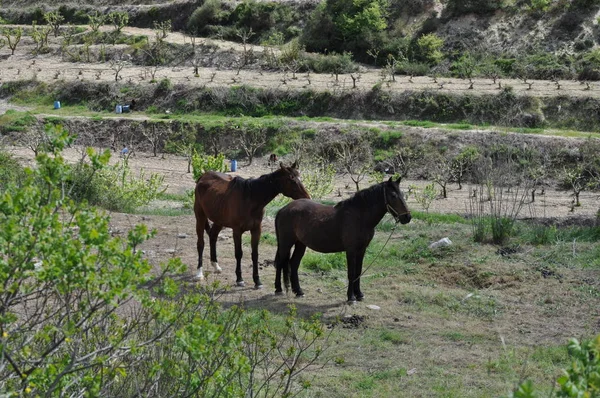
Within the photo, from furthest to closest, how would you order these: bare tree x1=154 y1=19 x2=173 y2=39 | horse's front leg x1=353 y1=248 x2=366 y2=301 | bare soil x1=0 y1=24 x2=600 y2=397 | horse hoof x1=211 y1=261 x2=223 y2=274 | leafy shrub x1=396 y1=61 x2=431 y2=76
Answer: bare tree x1=154 y1=19 x2=173 y2=39 < leafy shrub x1=396 y1=61 x2=431 y2=76 < horse hoof x1=211 y1=261 x2=223 y2=274 < horse's front leg x1=353 y1=248 x2=366 y2=301 < bare soil x1=0 y1=24 x2=600 y2=397

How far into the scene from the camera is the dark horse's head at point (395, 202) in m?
13.7

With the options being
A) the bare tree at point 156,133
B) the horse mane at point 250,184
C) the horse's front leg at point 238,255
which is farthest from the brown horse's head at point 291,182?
the bare tree at point 156,133

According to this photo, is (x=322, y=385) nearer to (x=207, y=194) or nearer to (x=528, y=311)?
(x=528, y=311)

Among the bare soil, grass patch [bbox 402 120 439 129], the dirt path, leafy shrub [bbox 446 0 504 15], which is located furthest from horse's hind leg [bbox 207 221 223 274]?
leafy shrub [bbox 446 0 504 15]

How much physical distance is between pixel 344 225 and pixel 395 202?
95 cm

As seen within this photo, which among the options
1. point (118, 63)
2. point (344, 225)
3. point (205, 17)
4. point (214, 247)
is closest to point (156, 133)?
point (118, 63)

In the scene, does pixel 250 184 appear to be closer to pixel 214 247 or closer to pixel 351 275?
pixel 214 247

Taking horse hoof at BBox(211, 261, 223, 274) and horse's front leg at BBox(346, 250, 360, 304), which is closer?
horse's front leg at BBox(346, 250, 360, 304)

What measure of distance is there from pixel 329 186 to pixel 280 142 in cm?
1524

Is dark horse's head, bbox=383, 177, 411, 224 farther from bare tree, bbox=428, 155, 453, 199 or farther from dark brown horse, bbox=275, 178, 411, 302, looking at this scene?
bare tree, bbox=428, 155, 453, 199

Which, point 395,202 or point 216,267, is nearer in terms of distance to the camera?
point 395,202

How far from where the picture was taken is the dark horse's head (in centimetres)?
1372

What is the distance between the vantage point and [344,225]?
14008mm

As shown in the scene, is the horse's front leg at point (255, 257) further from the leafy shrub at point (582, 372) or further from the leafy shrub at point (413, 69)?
the leafy shrub at point (413, 69)
